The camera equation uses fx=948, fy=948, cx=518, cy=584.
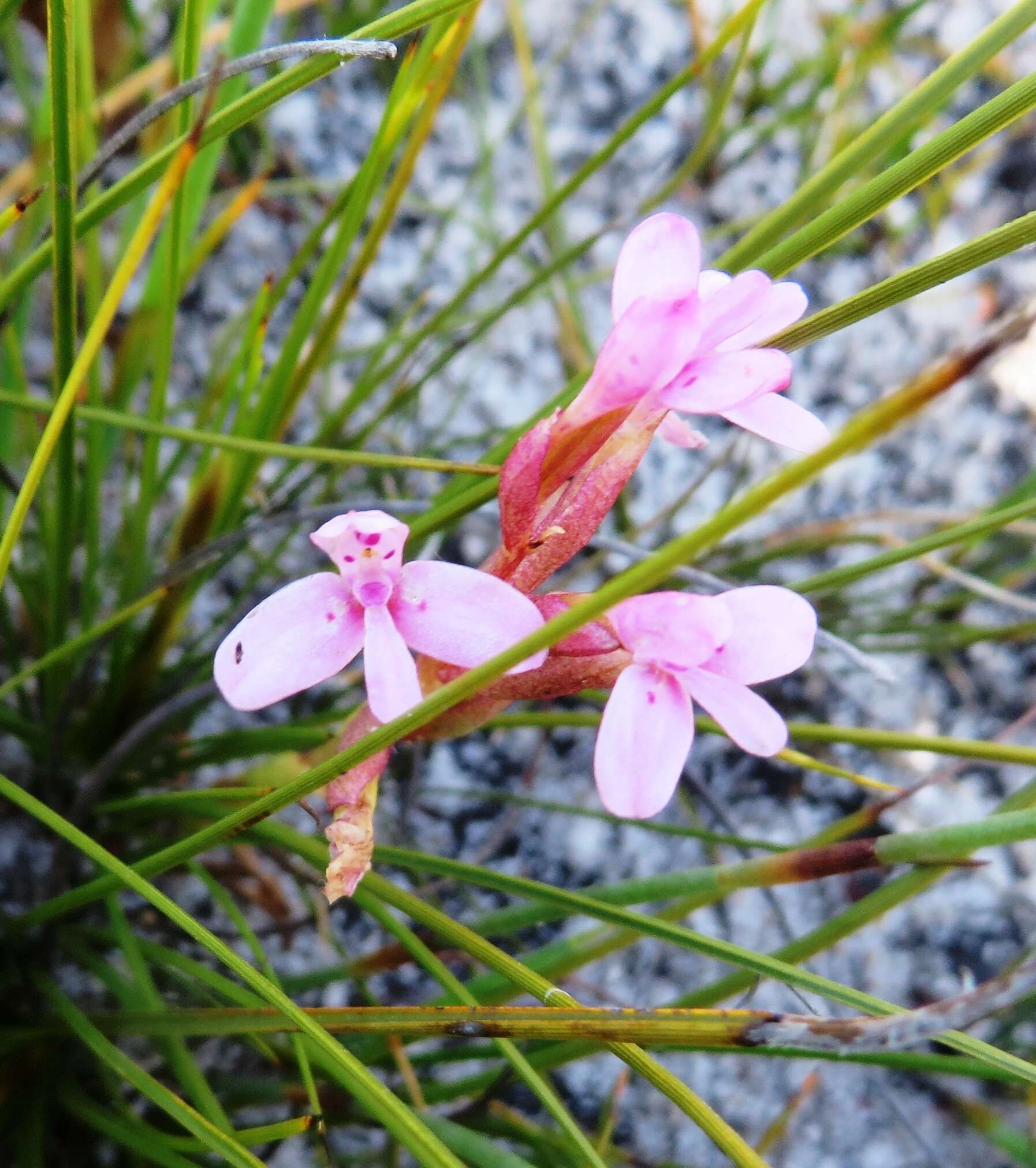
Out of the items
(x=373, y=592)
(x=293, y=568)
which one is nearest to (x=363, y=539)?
(x=373, y=592)

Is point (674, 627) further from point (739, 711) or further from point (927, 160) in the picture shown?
point (927, 160)

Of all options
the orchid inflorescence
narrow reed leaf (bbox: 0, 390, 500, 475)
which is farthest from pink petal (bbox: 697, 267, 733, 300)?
narrow reed leaf (bbox: 0, 390, 500, 475)

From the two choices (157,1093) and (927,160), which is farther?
(157,1093)

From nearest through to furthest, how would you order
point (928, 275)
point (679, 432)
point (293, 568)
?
point (928, 275) < point (679, 432) < point (293, 568)

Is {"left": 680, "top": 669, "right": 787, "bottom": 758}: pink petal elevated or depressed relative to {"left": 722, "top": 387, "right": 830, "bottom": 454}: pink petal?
depressed

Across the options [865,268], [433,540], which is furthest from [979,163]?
[433,540]

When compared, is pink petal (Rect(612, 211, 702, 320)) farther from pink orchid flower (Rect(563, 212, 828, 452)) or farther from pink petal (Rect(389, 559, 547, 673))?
pink petal (Rect(389, 559, 547, 673))

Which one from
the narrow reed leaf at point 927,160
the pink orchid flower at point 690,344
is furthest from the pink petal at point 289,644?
the narrow reed leaf at point 927,160
